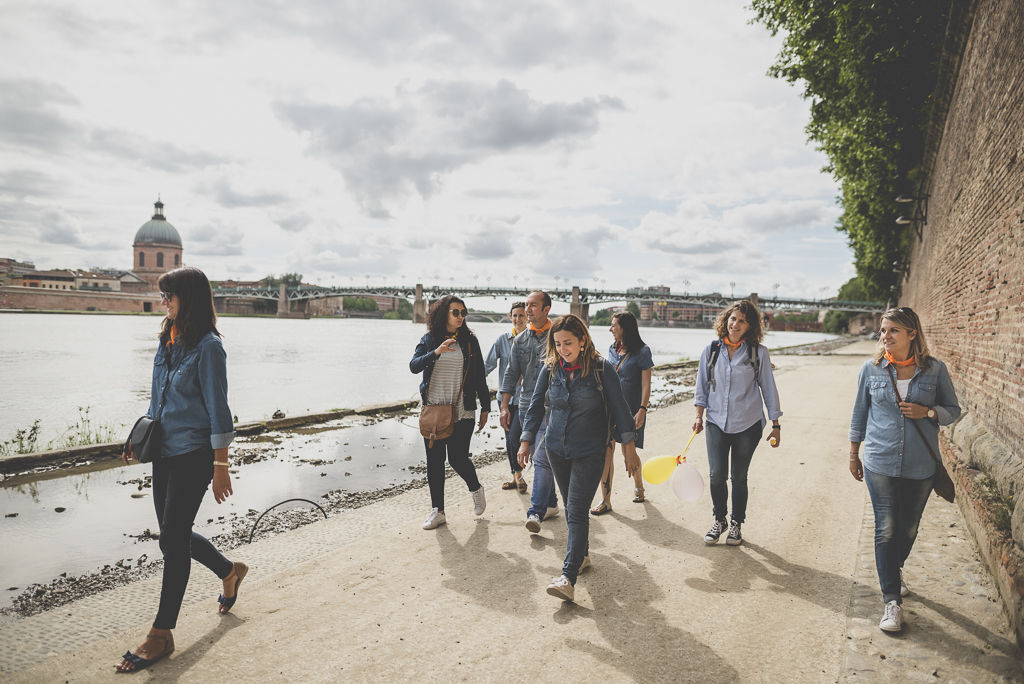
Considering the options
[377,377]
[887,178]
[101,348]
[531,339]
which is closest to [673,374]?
[887,178]

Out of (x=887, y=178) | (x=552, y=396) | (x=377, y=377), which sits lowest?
(x=377, y=377)

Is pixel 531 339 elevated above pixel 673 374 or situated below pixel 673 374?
above

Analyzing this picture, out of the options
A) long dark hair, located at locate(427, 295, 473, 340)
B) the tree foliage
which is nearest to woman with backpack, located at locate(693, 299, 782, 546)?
A: long dark hair, located at locate(427, 295, 473, 340)

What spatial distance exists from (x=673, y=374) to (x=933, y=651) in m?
23.4

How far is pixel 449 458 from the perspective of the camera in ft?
18.2

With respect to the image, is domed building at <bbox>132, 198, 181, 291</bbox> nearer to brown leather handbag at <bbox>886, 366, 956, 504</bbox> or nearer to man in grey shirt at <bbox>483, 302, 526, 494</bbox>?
man in grey shirt at <bbox>483, 302, 526, 494</bbox>

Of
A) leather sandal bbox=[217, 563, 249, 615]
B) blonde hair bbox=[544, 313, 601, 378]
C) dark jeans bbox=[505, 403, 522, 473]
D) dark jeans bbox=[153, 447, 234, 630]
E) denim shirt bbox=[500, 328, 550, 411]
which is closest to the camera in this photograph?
dark jeans bbox=[153, 447, 234, 630]

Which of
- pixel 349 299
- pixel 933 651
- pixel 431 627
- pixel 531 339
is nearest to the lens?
pixel 933 651

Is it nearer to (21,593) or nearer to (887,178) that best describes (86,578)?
(21,593)

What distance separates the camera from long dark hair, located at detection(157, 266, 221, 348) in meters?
3.44

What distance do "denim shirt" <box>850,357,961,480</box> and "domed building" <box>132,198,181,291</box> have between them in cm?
16868

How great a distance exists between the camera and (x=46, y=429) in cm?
1301

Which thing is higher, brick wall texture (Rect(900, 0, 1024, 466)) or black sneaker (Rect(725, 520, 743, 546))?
brick wall texture (Rect(900, 0, 1024, 466))

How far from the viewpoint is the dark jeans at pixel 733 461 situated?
4969 mm
